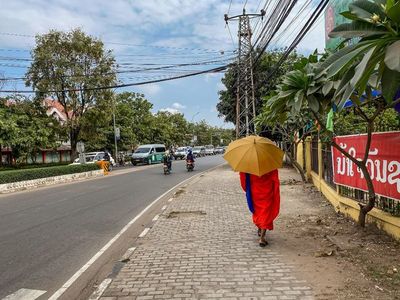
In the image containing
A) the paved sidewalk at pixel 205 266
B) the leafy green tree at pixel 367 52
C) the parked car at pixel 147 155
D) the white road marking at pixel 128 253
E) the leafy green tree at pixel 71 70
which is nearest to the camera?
the leafy green tree at pixel 367 52

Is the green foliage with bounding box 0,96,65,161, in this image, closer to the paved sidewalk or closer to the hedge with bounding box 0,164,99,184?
the hedge with bounding box 0,164,99,184

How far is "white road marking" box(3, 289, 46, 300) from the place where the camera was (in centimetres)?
503

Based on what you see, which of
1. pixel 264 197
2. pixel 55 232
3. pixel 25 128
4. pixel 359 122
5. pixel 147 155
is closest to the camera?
pixel 264 197

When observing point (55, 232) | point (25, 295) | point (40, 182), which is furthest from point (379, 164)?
point (40, 182)

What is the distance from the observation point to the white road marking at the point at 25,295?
503 centimetres

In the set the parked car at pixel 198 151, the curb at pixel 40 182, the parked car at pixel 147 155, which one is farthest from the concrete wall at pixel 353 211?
the parked car at pixel 198 151

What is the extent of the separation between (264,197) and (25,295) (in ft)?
12.3

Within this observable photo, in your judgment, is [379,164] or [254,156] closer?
[254,156]

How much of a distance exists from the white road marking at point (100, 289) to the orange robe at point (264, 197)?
2.61 meters

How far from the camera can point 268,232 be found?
808 centimetres

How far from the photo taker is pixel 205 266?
5945mm

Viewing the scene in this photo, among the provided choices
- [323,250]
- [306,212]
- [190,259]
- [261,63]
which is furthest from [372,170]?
[261,63]

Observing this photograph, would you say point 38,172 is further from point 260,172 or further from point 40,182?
point 260,172

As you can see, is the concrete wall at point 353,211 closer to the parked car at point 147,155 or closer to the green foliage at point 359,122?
the green foliage at point 359,122
